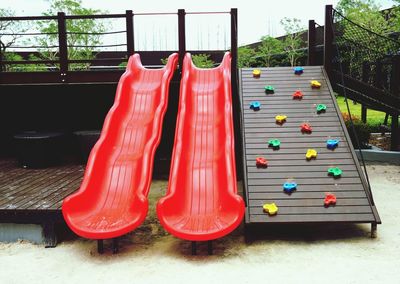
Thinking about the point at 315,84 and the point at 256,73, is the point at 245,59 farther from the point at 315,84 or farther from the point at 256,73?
the point at 315,84

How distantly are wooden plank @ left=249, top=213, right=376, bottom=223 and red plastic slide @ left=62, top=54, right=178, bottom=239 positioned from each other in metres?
1.47

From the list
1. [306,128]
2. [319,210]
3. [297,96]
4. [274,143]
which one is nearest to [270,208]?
[319,210]

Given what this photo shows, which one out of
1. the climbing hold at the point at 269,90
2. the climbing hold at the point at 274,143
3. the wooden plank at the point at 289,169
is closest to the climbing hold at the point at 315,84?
the climbing hold at the point at 269,90

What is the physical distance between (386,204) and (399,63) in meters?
3.28

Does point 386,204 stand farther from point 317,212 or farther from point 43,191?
point 43,191

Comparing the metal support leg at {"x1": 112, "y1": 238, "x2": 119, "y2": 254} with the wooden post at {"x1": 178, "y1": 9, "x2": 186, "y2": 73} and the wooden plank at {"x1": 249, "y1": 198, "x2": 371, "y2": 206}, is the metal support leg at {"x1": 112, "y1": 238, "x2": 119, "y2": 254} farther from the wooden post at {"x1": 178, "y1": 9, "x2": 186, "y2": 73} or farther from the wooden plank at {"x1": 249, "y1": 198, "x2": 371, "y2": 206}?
the wooden post at {"x1": 178, "y1": 9, "x2": 186, "y2": 73}

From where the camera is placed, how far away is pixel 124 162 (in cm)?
624

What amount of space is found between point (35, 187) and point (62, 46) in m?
2.88

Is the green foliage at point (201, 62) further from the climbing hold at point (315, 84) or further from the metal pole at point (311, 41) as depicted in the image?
the climbing hold at point (315, 84)

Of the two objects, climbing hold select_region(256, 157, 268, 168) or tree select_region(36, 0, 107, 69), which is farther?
tree select_region(36, 0, 107, 69)

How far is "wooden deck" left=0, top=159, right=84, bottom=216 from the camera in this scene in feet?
17.6

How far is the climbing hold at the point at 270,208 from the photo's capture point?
5367mm

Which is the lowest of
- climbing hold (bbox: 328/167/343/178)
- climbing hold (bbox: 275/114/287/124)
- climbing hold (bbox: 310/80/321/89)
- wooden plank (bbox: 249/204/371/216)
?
wooden plank (bbox: 249/204/371/216)

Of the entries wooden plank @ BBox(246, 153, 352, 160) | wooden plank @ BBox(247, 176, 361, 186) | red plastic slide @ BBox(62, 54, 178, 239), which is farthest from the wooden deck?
wooden plank @ BBox(246, 153, 352, 160)
